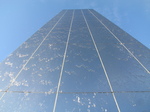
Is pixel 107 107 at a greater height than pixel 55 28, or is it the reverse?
pixel 55 28

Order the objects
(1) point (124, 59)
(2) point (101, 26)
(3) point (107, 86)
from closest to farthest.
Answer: (3) point (107, 86)
(1) point (124, 59)
(2) point (101, 26)

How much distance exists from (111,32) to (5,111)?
257 cm

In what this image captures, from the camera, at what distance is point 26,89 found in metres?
1.75

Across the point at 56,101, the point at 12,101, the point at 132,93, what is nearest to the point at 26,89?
the point at 12,101

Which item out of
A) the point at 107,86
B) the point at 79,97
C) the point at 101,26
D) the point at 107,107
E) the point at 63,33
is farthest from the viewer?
the point at 101,26

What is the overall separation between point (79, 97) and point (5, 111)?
78 centimetres

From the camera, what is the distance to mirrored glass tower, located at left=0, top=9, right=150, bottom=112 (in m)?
1.51

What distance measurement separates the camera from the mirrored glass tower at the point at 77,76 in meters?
1.51

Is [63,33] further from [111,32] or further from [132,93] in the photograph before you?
[132,93]

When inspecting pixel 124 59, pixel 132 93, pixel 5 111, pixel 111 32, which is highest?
pixel 111 32

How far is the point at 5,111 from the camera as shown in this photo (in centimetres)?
149

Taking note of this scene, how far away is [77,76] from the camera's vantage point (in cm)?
187

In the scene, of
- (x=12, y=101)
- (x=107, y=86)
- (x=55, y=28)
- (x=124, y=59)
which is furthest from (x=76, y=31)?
(x=12, y=101)

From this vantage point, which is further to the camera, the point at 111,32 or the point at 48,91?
the point at 111,32
